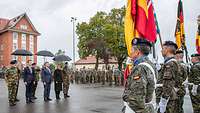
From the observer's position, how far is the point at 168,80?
5977 millimetres

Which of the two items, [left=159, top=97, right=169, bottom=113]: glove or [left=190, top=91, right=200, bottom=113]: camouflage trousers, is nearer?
[left=159, top=97, right=169, bottom=113]: glove

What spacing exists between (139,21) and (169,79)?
1.33 m

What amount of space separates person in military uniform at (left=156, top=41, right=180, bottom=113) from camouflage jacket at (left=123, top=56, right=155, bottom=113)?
→ 5.53 feet

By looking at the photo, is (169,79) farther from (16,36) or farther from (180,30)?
(16,36)

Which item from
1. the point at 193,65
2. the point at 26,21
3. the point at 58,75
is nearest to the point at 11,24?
the point at 26,21

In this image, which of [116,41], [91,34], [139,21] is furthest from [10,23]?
[139,21]

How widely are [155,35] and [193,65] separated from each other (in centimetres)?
223

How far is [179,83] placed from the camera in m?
6.35

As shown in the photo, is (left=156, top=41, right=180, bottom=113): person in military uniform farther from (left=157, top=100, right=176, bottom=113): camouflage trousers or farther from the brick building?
the brick building

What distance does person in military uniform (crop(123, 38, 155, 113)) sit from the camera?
4.01 meters

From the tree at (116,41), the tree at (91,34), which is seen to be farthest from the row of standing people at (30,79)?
the tree at (116,41)

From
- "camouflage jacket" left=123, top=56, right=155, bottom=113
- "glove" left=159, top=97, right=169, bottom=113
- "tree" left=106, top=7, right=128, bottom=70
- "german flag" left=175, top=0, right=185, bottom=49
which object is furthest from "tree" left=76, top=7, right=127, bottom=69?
"camouflage jacket" left=123, top=56, right=155, bottom=113

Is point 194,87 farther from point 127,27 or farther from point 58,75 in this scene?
point 58,75

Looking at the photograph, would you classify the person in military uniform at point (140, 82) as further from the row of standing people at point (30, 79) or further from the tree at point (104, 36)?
the tree at point (104, 36)
